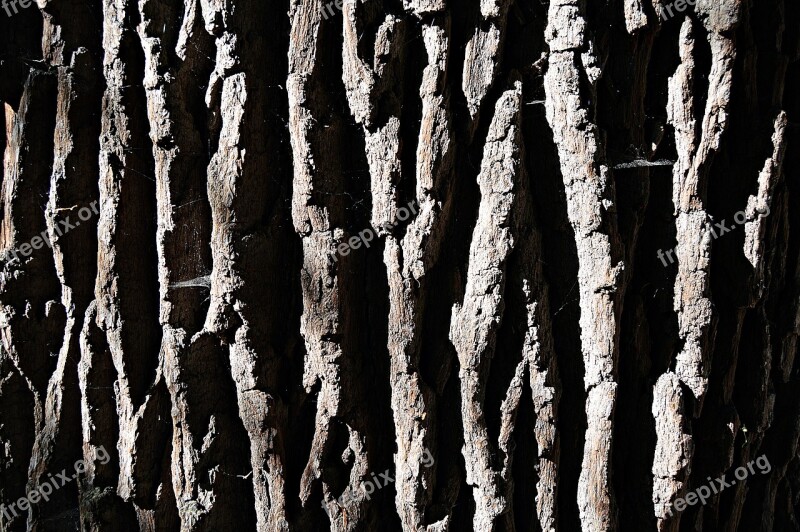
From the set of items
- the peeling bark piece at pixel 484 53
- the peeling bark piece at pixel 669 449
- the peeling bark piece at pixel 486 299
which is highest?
the peeling bark piece at pixel 484 53

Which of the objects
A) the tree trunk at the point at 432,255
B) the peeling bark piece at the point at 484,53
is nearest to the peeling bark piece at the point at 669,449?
the tree trunk at the point at 432,255

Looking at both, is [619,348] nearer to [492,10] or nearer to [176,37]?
[492,10]

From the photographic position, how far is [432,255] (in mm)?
1313

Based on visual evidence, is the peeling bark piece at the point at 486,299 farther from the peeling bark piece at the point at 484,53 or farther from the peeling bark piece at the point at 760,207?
the peeling bark piece at the point at 760,207

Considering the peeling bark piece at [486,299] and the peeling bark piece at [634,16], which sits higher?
the peeling bark piece at [634,16]

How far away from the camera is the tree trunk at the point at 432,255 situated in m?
1.30

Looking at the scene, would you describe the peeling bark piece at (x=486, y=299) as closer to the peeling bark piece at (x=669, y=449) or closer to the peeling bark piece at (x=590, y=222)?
the peeling bark piece at (x=590, y=222)

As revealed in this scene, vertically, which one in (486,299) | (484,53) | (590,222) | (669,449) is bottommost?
(669,449)

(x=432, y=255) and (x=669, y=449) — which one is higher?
(x=432, y=255)

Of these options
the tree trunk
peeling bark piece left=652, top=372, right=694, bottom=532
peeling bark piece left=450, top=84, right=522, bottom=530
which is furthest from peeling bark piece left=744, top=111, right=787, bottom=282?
peeling bark piece left=450, top=84, right=522, bottom=530

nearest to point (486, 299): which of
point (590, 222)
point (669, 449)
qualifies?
point (590, 222)

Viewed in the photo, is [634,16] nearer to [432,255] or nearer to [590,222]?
[590,222]

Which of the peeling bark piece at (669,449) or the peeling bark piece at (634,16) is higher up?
the peeling bark piece at (634,16)

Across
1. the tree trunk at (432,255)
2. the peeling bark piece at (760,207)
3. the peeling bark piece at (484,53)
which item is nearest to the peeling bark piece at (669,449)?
the tree trunk at (432,255)
